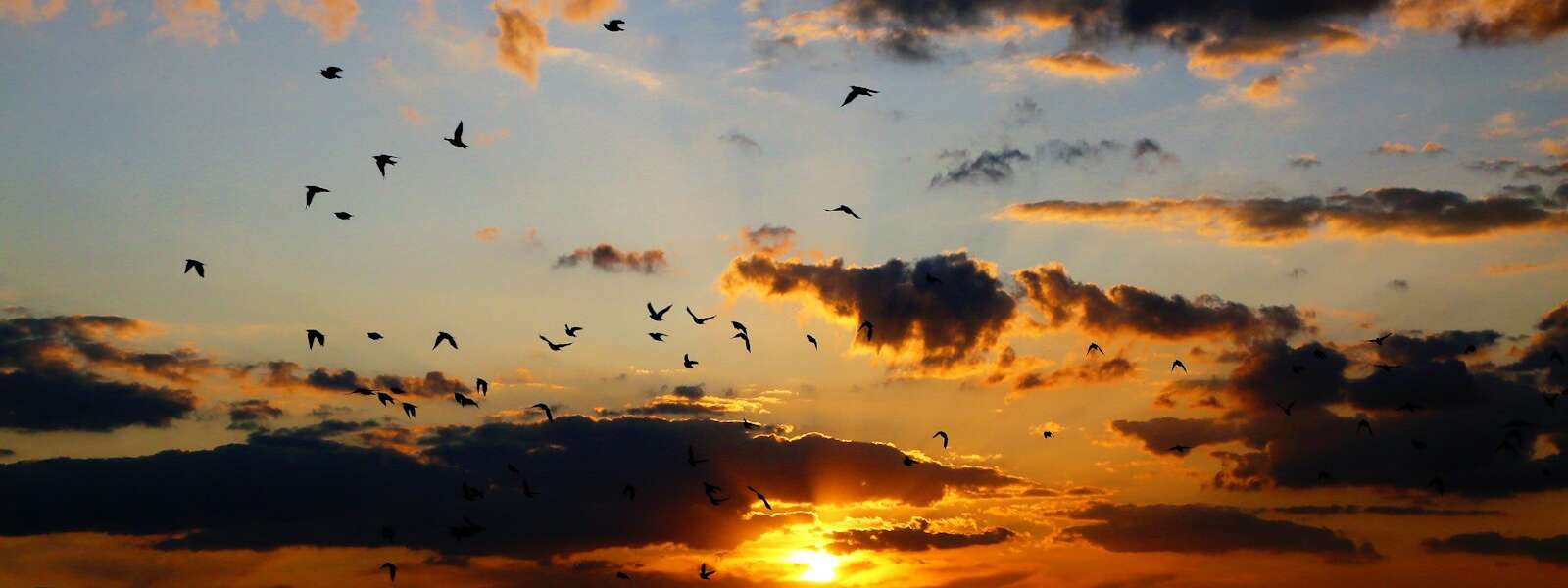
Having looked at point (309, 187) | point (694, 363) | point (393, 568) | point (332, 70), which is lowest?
point (393, 568)

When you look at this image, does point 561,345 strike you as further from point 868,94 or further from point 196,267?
point 868,94

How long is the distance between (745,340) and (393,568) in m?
43.9

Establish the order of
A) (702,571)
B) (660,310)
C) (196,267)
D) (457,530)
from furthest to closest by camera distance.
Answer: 1. (457,530)
2. (702,571)
3. (660,310)
4. (196,267)

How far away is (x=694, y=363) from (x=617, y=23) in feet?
88.5

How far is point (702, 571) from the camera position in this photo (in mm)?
111062

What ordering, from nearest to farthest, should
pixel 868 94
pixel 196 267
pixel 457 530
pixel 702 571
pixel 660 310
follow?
pixel 868 94, pixel 196 267, pixel 660 310, pixel 702 571, pixel 457 530

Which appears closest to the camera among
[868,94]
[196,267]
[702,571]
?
[868,94]

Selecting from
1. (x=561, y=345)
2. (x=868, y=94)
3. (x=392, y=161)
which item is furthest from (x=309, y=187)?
(x=868, y=94)

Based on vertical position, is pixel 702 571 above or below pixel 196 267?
below

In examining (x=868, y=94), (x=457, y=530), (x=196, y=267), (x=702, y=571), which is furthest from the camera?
(x=457, y=530)

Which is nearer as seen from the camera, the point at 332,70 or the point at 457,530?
the point at 332,70

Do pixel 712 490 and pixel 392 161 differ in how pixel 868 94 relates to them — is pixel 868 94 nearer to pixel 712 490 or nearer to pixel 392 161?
pixel 392 161

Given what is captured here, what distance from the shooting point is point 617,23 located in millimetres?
99562

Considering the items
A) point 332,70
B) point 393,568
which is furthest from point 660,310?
point 393,568
